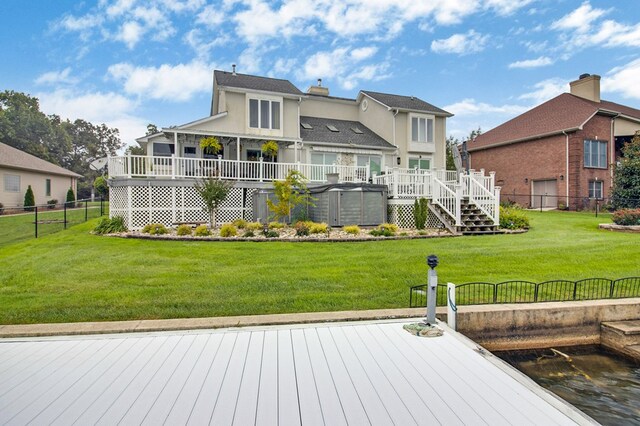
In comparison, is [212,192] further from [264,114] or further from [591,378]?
[591,378]

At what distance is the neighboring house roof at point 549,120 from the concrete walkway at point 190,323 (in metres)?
22.5

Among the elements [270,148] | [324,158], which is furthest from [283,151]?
[324,158]

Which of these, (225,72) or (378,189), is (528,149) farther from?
(225,72)

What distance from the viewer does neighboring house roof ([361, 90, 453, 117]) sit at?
21188 mm

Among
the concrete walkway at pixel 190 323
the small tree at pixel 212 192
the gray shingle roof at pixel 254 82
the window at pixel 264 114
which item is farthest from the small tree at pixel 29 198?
the concrete walkway at pixel 190 323

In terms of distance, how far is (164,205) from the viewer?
13.0 meters

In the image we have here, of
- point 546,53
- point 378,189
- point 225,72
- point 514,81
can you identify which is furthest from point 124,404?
point 514,81

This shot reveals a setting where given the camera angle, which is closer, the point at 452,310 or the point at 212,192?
the point at 452,310

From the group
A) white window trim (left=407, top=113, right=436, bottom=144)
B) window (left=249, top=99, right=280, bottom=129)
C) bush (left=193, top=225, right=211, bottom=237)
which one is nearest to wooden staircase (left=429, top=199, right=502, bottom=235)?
bush (left=193, top=225, right=211, bottom=237)

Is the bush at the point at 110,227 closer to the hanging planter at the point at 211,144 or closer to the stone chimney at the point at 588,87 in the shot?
the hanging planter at the point at 211,144

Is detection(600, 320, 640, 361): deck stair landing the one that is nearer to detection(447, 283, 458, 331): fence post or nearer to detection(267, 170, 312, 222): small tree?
detection(447, 283, 458, 331): fence post

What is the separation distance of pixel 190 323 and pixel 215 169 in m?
11.0

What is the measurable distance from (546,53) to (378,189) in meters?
15.0

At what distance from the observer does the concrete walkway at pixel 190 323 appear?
3.84 metres
